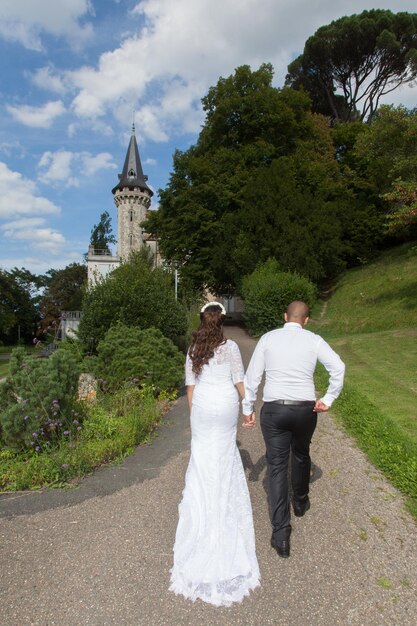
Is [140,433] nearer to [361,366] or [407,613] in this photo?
[407,613]

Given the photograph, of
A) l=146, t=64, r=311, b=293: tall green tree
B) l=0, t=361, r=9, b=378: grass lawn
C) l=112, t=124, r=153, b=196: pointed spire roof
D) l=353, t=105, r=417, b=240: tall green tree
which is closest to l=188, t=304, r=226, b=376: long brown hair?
l=0, t=361, r=9, b=378: grass lawn

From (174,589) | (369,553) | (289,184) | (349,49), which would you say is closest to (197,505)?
(174,589)

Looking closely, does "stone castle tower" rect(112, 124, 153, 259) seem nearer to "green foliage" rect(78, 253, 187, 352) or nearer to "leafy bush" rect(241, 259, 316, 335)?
"leafy bush" rect(241, 259, 316, 335)

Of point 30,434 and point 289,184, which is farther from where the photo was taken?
point 289,184

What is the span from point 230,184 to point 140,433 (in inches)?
869

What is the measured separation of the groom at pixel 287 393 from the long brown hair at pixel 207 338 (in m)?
0.40

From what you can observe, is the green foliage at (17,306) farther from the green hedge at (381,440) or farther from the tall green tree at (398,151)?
the green hedge at (381,440)

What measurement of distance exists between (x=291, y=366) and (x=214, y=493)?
1.22 m

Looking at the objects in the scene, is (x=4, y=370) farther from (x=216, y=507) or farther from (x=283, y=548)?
(x=283, y=548)

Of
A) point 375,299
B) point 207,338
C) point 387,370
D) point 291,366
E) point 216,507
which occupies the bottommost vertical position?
point 387,370

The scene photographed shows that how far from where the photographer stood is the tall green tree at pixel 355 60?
124ft

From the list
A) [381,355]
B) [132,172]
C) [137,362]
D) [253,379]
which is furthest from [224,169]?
[132,172]

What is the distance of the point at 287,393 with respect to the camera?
345 cm

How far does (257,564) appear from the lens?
2.99 meters
